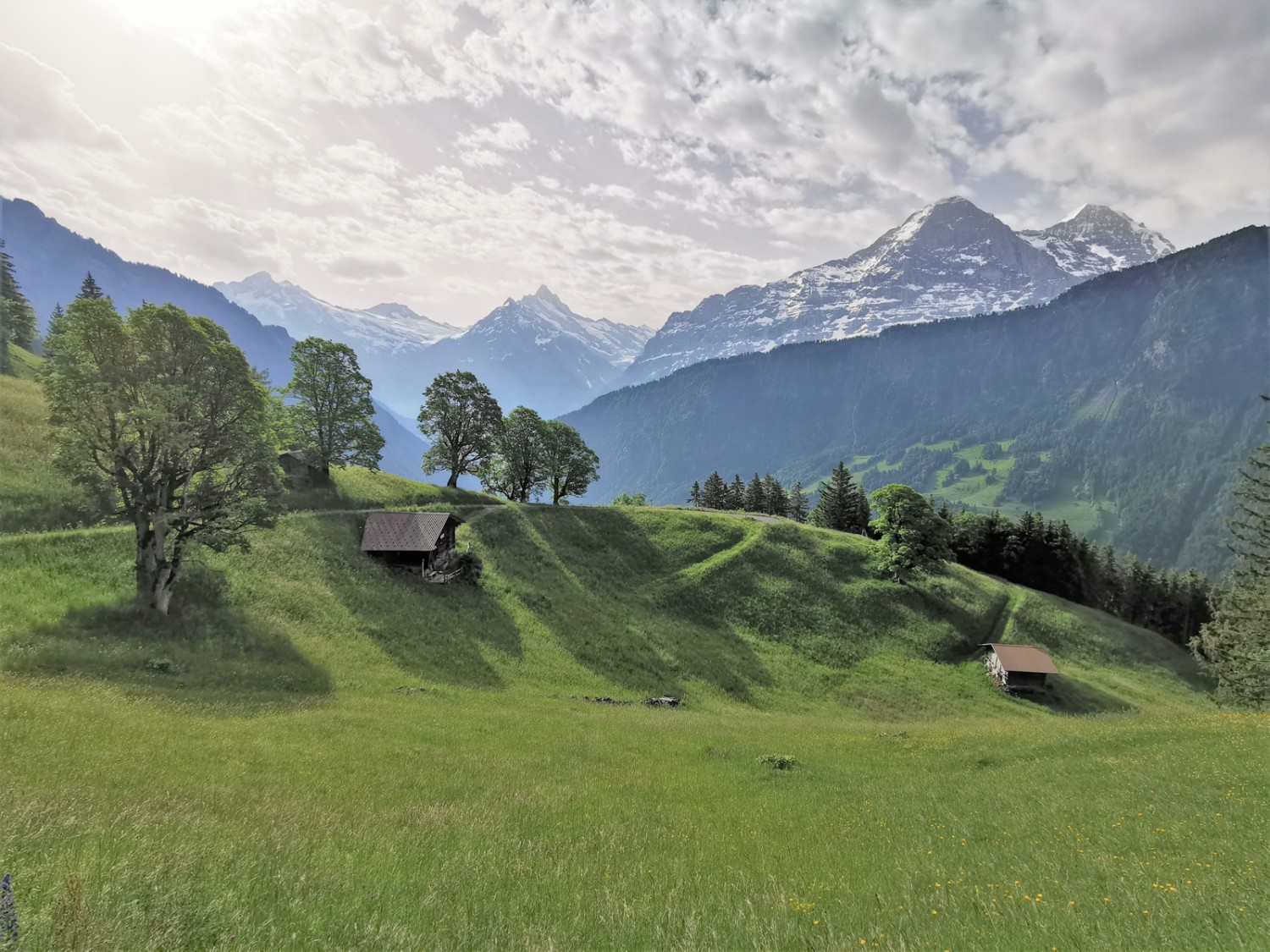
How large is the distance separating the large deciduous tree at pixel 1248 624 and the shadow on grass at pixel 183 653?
64.4 m

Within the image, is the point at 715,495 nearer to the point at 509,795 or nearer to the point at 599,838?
the point at 509,795

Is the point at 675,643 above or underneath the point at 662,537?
underneath

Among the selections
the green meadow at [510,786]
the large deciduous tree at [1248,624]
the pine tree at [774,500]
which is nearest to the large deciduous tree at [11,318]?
the green meadow at [510,786]

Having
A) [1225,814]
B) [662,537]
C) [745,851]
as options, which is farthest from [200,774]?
[662,537]

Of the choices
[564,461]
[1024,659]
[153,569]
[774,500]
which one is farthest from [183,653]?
[774,500]

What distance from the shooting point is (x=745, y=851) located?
37.5 feet

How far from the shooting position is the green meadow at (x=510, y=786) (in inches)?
267

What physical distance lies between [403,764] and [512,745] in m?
5.36

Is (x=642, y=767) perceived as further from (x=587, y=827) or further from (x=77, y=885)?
(x=77, y=885)

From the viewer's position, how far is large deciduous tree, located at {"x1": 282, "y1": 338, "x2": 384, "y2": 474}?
60594 mm

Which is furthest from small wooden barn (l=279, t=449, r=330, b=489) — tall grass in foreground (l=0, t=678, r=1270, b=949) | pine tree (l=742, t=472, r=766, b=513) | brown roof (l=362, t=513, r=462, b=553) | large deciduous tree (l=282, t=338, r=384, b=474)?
pine tree (l=742, t=472, r=766, b=513)

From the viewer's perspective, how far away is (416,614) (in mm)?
43281

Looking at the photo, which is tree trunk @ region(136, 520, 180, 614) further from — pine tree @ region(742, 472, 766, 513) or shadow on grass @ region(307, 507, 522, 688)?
pine tree @ region(742, 472, 766, 513)

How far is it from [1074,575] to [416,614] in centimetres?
10058
